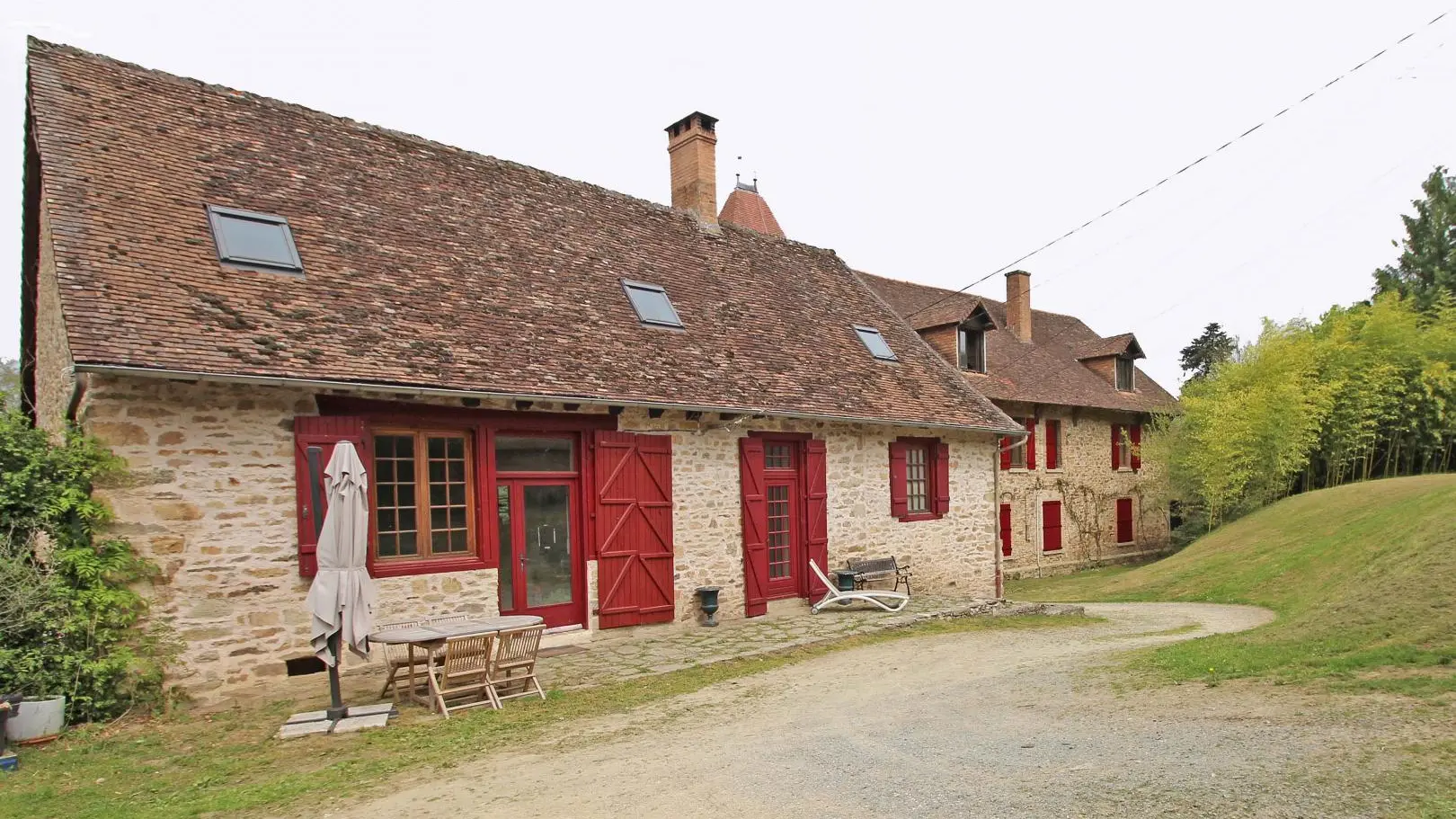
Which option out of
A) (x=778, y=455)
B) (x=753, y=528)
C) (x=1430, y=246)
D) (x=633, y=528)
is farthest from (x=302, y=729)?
(x=1430, y=246)

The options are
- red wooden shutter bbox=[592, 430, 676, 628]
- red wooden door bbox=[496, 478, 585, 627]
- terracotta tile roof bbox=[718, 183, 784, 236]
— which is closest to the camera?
red wooden door bbox=[496, 478, 585, 627]

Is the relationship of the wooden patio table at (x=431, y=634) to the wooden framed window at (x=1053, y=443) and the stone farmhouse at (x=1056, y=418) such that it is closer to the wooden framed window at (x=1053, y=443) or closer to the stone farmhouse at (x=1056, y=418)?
the stone farmhouse at (x=1056, y=418)

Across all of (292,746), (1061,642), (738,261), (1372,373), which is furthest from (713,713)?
(1372,373)

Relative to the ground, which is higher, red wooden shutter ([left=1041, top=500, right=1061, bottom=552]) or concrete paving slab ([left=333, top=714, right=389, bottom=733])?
concrete paving slab ([left=333, top=714, right=389, bottom=733])

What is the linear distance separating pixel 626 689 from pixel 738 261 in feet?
29.2

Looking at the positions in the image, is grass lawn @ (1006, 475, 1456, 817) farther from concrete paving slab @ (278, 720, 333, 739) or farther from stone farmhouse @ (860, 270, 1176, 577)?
concrete paving slab @ (278, 720, 333, 739)

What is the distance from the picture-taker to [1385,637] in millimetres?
7207

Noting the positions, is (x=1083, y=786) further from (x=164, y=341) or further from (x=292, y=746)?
(x=164, y=341)

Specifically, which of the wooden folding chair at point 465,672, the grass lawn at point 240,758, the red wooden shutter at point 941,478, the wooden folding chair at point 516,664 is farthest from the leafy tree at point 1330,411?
the wooden folding chair at point 465,672

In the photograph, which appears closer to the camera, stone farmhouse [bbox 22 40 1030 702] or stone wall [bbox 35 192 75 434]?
stone farmhouse [bbox 22 40 1030 702]

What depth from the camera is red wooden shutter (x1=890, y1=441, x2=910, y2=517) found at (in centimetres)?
1357

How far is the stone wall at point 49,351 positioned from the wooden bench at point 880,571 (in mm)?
9791

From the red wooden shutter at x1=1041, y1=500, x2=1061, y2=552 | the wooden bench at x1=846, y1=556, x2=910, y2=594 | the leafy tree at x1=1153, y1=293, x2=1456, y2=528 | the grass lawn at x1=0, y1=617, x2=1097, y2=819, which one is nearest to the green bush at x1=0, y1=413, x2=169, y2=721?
the grass lawn at x1=0, y1=617, x2=1097, y2=819

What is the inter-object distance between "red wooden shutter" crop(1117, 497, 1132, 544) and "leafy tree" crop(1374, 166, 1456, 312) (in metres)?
11.5
